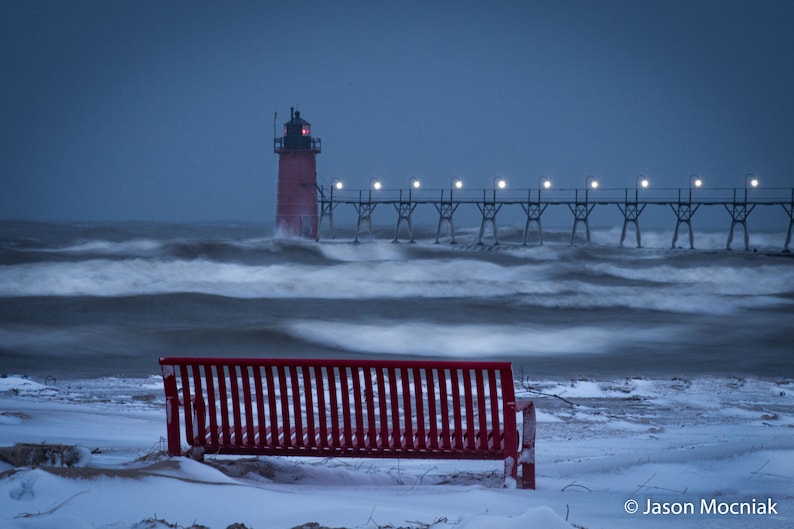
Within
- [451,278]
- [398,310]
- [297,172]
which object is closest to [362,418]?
[398,310]

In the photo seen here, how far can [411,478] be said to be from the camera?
530cm

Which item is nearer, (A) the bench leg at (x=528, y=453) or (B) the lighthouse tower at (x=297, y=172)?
(A) the bench leg at (x=528, y=453)

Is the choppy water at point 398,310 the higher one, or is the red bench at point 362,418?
the red bench at point 362,418

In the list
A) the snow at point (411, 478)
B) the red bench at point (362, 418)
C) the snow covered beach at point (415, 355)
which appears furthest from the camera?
the red bench at point (362, 418)

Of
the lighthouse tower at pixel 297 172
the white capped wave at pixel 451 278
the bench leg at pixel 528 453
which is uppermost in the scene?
the lighthouse tower at pixel 297 172

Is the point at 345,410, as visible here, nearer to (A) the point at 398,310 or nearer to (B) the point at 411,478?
(B) the point at 411,478

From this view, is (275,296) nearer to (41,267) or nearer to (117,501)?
(41,267)

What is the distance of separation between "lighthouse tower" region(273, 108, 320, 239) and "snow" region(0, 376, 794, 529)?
38450mm

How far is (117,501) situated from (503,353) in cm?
1234

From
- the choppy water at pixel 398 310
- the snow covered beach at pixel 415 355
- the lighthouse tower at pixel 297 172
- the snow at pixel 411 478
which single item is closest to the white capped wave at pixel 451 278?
the choppy water at pixel 398 310

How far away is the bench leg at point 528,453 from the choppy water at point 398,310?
7398 mm

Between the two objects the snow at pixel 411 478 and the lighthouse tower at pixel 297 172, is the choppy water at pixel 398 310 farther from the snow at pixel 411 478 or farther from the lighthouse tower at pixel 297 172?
the snow at pixel 411 478

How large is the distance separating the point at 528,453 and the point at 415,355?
433 inches

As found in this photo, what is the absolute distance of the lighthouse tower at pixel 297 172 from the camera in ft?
152
